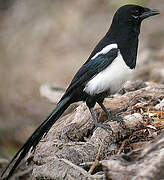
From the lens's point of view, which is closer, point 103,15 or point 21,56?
point 21,56

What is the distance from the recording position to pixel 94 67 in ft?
12.6

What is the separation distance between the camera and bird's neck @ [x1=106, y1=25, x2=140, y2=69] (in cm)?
387

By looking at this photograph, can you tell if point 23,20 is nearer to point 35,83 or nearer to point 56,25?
point 56,25

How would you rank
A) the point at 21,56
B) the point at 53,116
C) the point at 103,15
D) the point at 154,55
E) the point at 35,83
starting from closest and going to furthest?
the point at 53,116
the point at 154,55
the point at 35,83
the point at 21,56
the point at 103,15

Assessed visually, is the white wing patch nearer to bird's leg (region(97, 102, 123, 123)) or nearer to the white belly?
the white belly

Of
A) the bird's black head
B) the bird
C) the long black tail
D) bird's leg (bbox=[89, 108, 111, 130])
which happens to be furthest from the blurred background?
the long black tail

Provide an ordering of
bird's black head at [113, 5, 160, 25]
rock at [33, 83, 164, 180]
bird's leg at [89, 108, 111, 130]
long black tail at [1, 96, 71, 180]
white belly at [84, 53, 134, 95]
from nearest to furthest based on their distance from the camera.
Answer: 1. rock at [33, 83, 164, 180]
2. long black tail at [1, 96, 71, 180]
3. bird's leg at [89, 108, 111, 130]
4. white belly at [84, 53, 134, 95]
5. bird's black head at [113, 5, 160, 25]

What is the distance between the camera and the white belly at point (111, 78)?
3.77 m

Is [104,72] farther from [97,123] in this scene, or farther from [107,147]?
[107,147]

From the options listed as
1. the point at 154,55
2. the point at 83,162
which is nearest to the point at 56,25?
the point at 154,55

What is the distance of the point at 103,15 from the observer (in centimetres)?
955

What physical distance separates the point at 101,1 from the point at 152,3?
1.13 m

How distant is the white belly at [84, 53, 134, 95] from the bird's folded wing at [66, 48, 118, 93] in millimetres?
30

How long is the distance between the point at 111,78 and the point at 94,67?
0.18m
